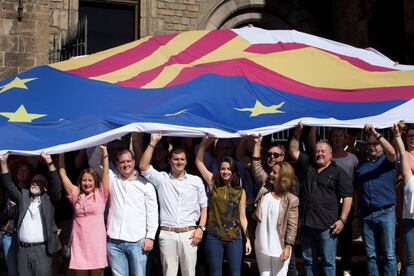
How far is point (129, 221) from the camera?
201 inches

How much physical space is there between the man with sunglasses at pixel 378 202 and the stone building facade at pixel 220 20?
6.60m

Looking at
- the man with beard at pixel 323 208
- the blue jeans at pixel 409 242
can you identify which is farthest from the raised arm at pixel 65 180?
the blue jeans at pixel 409 242

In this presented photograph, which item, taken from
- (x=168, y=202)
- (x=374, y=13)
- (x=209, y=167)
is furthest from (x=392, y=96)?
(x=374, y=13)

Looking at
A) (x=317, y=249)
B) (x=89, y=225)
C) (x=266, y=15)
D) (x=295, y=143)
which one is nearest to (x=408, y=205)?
(x=317, y=249)

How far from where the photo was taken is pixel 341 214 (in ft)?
17.7

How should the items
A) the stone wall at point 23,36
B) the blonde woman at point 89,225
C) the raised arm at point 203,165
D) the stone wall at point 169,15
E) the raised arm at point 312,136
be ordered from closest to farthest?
the blonde woman at point 89,225
the raised arm at point 203,165
the raised arm at point 312,136
the stone wall at point 23,36
the stone wall at point 169,15

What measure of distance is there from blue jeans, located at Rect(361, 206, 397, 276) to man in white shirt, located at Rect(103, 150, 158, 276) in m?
2.00

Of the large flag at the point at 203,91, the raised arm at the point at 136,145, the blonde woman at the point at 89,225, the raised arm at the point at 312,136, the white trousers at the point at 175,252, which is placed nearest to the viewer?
the blonde woman at the point at 89,225

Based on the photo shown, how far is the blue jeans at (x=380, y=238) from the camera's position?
5348 millimetres

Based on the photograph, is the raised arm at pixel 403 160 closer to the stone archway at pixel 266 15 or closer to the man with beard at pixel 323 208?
the man with beard at pixel 323 208

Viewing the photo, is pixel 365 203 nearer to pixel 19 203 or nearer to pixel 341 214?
pixel 341 214

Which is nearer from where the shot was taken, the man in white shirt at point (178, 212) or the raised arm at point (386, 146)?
the man in white shirt at point (178, 212)

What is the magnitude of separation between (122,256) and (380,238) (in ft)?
7.85

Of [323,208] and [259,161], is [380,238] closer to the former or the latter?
[323,208]
